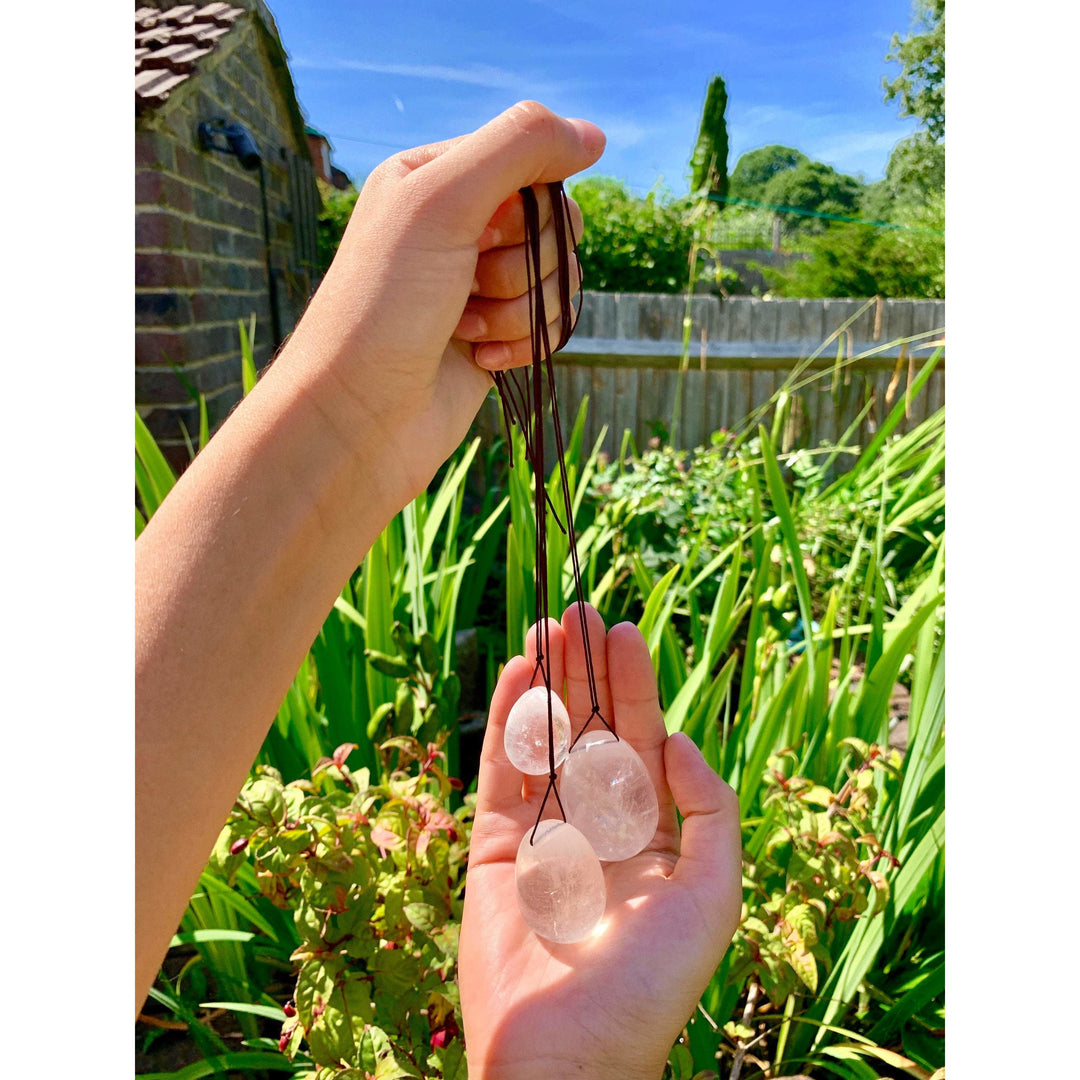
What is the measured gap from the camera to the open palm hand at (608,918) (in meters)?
0.78

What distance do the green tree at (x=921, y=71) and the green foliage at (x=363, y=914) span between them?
8193mm

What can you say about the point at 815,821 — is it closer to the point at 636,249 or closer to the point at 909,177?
the point at 636,249

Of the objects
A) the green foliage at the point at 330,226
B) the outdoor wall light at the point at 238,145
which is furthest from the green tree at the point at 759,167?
the outdoor wall light at the point at 238,145

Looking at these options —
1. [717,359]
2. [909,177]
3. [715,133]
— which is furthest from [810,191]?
[717,359]

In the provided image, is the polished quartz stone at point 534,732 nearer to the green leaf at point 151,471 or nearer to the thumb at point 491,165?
the thumb at point 491,165

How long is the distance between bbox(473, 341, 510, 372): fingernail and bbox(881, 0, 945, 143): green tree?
7910mm

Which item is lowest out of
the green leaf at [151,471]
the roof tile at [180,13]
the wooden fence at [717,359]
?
the green leaf at [151,471]

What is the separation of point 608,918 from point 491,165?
30.4 inches

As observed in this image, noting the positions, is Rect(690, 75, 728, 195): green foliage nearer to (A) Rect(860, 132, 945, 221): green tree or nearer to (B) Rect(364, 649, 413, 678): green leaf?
(A) Rect(860, 132, 945, 221): green tree

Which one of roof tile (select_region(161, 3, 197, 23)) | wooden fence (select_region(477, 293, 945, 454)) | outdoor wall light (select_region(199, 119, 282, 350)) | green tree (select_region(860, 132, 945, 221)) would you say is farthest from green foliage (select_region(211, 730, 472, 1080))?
green tree (select_region(860, 132, 945, 221))

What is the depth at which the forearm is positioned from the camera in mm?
674

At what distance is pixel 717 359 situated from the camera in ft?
14.8
